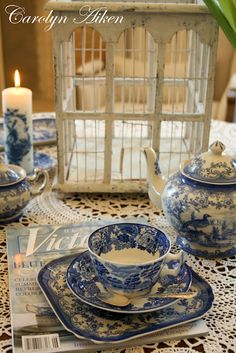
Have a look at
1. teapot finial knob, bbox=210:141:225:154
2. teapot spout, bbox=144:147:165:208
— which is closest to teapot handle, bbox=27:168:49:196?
teapot spout, bbox=144:147:165:208

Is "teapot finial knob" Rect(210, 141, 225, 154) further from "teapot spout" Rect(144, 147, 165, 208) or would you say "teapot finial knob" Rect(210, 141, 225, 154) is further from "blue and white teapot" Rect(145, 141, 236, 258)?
"teapot spout" Rect(144, 147, 165, 208)

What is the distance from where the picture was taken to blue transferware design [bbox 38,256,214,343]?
0.64 meters

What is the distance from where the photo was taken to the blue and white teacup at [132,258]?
0.66 m

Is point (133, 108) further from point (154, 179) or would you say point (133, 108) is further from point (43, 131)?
point (43, 131)

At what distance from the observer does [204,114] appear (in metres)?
1.01

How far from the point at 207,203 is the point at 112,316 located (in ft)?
0.77

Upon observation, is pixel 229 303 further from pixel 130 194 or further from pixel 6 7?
pixel 6 7

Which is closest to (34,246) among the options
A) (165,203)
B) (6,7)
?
(165,203)

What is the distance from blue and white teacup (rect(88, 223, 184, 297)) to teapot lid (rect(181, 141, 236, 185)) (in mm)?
130

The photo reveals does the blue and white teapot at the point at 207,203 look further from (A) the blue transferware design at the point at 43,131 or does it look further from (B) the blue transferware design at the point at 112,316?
(A) the blue transferware design at the point at 43,131

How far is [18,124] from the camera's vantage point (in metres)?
1.06

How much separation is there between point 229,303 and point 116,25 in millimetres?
520

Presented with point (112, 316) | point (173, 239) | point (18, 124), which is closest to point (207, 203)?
point (173, 239)

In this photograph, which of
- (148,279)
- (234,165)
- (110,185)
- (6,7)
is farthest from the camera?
(6,7)
